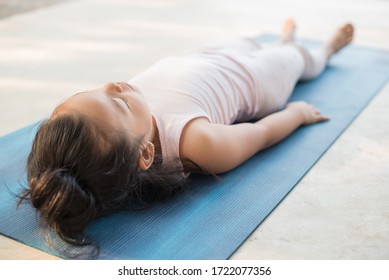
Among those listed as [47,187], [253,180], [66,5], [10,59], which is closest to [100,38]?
[10,59]

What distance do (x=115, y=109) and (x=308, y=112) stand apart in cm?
78

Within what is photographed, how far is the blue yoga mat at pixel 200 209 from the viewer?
120 centimetres

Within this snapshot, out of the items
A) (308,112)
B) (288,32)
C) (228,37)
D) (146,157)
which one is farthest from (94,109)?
(228,37)

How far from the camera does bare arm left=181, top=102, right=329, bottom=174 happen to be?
4.53 ft

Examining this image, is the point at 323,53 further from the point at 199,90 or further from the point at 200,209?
the point at 200,209

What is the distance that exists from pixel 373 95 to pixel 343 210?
0.84 m

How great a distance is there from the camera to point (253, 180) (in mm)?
1458

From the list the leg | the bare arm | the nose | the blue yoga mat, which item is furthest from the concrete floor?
the nose

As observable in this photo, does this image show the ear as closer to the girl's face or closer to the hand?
the girl's face

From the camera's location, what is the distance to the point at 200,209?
1.33 metres

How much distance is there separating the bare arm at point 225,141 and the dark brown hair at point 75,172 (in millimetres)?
189
